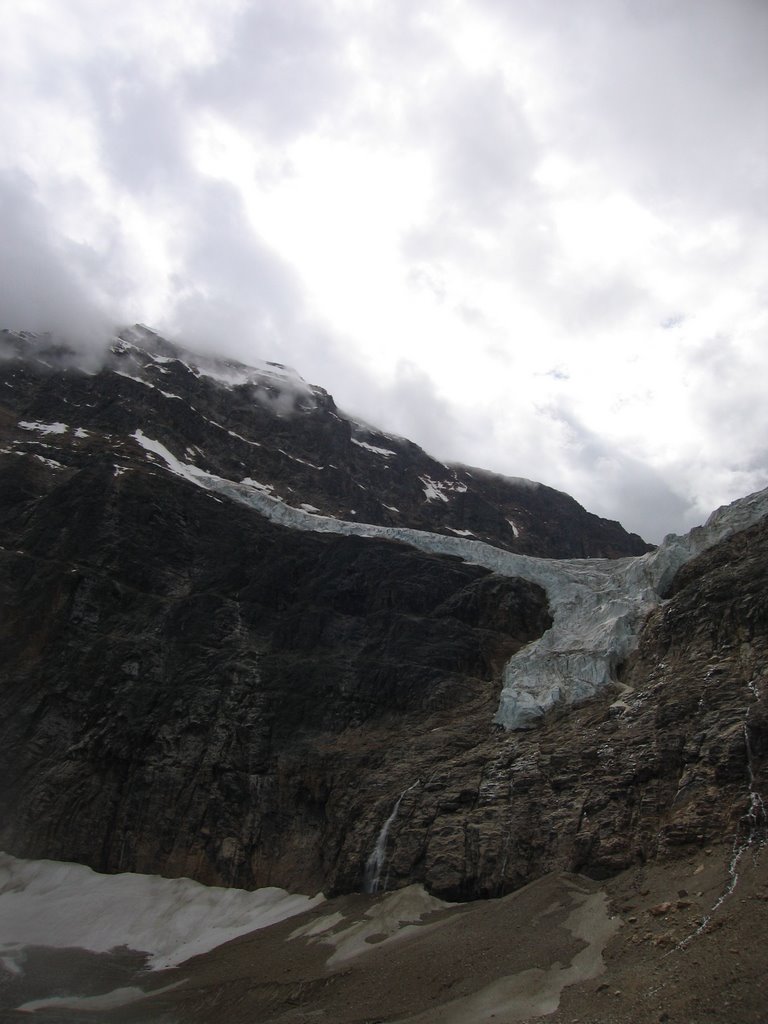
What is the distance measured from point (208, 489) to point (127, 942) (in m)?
47.0

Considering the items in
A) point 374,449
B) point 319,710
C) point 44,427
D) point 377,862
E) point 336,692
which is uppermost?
point 374,449

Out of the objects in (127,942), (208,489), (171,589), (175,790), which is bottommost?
(127,942)

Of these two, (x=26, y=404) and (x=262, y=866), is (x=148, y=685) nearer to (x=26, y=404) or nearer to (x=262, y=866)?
(x=262, y=866)

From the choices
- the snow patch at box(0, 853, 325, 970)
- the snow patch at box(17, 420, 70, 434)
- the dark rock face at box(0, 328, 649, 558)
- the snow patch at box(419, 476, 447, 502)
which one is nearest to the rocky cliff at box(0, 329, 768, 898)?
the snow patch at box(17, 420, 70, 434)

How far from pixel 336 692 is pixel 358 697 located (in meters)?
1.67

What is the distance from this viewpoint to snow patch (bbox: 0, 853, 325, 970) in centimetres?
3581

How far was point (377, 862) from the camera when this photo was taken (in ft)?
115

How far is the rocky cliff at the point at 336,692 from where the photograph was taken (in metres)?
31.5

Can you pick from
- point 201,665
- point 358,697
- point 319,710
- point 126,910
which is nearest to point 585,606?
point 358,697

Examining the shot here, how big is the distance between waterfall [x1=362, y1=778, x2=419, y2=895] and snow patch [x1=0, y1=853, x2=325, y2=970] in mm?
3134

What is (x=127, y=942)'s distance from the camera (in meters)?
36.4

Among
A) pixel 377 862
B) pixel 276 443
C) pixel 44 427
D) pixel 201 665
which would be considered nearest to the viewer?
pixel 377 862

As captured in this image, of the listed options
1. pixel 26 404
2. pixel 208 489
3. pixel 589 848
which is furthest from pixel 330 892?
pixel 26 404

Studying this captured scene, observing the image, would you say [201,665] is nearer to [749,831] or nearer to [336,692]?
[336,692]
